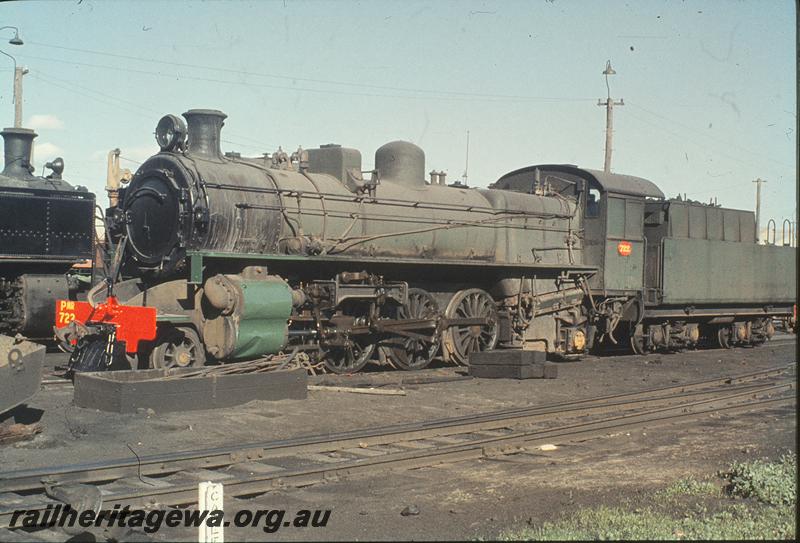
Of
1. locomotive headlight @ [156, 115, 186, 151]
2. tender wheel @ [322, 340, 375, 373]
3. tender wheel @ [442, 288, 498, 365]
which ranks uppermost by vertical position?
locomotive headlight @ [156, 115, 186, 151]

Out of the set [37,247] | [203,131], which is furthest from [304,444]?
[37,247]

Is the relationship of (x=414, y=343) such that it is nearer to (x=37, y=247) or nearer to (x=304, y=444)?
(x=37, y=247)

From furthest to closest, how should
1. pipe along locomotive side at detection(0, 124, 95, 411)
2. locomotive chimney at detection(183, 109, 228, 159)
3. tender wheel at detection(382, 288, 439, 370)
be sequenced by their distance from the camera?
pipe along locomotive side at detection(0, 124, 95, 411), tender wheel at detection(382, 288, 439, 370), locomotive chimney at detection(183, 109, 228, 159)

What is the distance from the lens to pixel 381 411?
1088 centimetres

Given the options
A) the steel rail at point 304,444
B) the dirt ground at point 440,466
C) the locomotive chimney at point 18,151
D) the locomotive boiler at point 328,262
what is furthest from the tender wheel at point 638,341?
the locomotive chimney at point 18,151

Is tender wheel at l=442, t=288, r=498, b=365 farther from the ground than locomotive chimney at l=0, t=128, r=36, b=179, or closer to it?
closer to it

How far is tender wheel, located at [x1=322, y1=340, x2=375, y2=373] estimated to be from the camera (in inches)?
566

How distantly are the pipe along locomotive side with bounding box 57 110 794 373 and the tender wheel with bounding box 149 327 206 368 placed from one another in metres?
0.03

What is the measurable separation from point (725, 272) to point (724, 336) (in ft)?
6.26

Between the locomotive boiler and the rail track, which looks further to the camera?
the locomotive boiler

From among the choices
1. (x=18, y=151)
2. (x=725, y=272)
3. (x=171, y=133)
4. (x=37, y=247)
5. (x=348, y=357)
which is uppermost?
(x=18, y=151)

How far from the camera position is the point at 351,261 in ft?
45.1

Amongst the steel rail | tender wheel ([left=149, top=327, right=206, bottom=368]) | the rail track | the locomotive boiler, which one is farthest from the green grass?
tender wheel ([left=149, top=327, right=206, bottom=368])

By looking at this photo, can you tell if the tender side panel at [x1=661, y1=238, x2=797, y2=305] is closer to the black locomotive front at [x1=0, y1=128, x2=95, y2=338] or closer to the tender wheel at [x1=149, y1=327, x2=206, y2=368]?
the tender wheel at [x1=149, y1=327, x2=206, y2=368]
